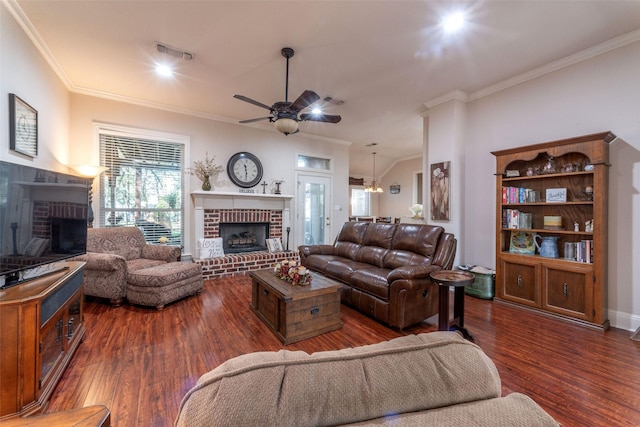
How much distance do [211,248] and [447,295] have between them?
3886 mm

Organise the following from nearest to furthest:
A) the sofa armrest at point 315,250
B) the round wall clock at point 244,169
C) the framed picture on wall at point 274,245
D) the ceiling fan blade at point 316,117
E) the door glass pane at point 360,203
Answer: the ceiling fan blade at point 316,117, the sofa armrest at point 315,250, the round wall clock at point 244,169, the framed picture on wall at point 274,245, the door glass pane at point 360,203

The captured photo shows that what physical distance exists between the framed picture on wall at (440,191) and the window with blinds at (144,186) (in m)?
4.24

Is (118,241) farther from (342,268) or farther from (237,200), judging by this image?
(342,268)

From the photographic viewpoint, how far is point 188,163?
15.8 feet

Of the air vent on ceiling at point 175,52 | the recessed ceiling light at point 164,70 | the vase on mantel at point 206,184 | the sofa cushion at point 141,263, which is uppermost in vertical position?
the recessed ceiling light at point 164,70

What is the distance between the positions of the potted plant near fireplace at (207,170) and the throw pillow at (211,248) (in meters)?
0.93

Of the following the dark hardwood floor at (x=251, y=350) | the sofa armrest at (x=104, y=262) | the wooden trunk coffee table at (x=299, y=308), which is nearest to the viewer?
the dark hardwood floor at (x=251, y=350)

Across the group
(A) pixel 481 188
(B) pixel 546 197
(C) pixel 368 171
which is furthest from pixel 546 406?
(C) pixel 368 171

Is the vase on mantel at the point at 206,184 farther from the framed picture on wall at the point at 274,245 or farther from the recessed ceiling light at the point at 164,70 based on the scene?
the recessed ceiling light at the point at 164,70

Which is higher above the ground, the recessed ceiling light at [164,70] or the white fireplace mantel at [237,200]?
the recessed ceiling light at [164,70]

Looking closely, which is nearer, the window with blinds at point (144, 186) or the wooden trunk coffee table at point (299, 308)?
the wooden trunk coffee table at point (299, 308)

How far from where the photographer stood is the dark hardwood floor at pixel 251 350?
1.72 metres

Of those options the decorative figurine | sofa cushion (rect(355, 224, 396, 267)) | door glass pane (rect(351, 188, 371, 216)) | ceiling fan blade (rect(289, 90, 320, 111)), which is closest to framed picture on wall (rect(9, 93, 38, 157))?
ceiling fan blade (rect(289, 90, 320, 111))

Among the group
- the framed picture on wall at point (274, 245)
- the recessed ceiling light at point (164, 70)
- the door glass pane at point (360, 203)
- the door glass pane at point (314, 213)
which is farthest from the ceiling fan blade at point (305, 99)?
the door glass pane at point (360, 203)
